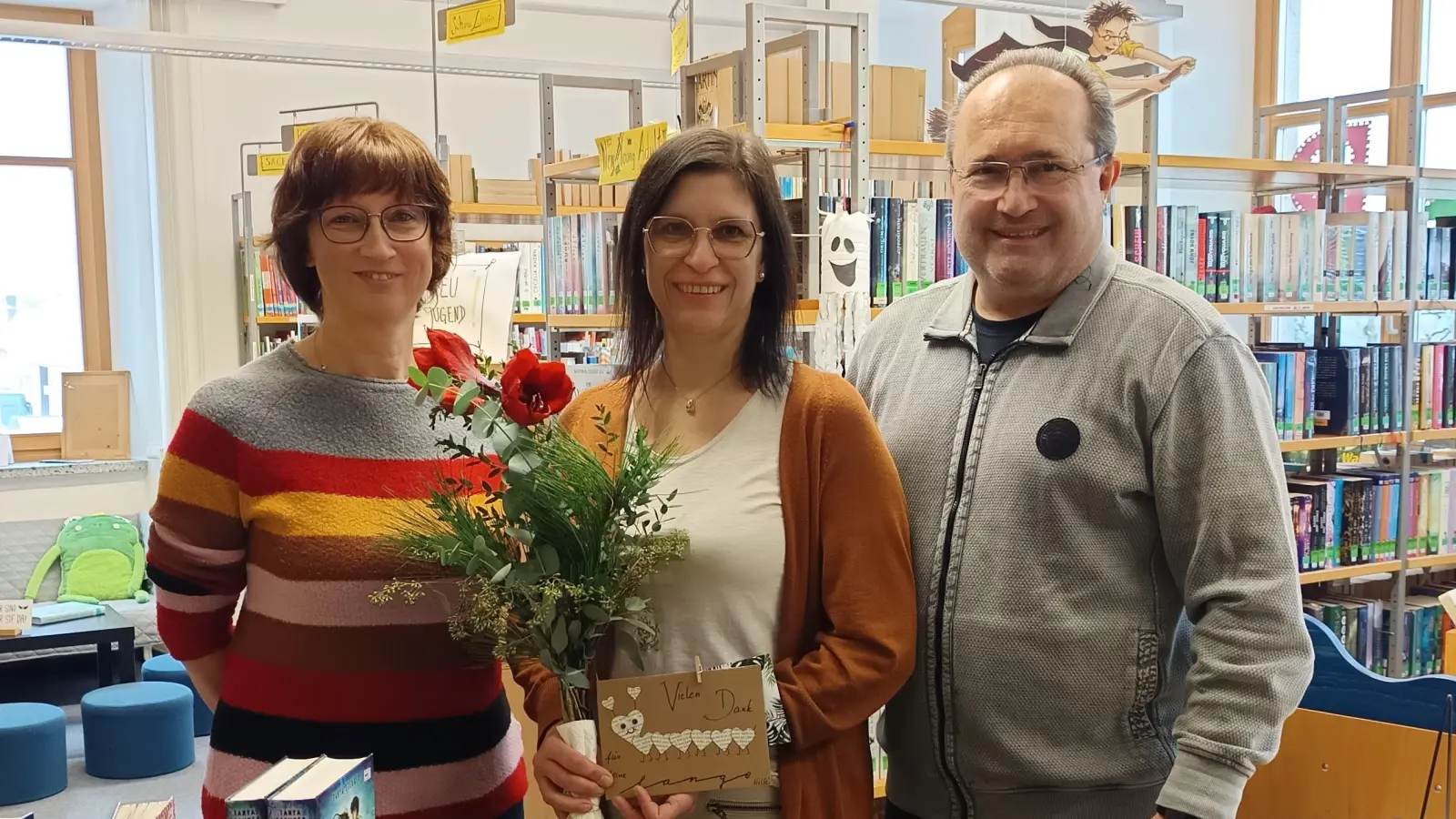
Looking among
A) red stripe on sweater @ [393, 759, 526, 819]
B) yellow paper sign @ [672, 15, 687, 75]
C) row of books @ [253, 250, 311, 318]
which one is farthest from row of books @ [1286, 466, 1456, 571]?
row of books @ [253, 250, 311, 318]

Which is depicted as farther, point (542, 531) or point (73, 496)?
point (73, 496)

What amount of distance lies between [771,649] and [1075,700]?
40 centimetres

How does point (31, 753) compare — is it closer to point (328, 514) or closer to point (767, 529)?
point (328, 514)

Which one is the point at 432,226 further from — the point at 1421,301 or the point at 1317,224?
the point at 1421,301

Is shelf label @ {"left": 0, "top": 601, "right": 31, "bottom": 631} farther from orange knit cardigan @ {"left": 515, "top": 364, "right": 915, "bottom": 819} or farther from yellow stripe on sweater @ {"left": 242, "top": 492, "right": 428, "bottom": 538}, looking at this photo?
orange knit cardigan @ {"left": 515, "top": 364, "right": 915, "bottom": 819}

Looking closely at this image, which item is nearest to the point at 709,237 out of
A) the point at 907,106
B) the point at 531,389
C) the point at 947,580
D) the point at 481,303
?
the point at 531,389

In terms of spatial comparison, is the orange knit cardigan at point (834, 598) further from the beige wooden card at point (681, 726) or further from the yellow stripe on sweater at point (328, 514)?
the yellow stripe on sweater at point (328, 514)

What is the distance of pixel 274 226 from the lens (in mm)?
1646

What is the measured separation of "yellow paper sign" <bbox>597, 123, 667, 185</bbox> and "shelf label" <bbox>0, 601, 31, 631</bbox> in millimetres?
3571

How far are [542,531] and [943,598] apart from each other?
559 millimetres

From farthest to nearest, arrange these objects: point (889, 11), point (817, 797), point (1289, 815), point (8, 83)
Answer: point (889, 11) < point (8, 83) < point (1289, 815) < point (817, 797)

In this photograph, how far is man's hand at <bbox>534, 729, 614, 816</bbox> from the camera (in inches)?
54.5

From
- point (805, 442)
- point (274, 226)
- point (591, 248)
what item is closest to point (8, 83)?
point (591, 248)

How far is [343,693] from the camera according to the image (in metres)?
1.56
